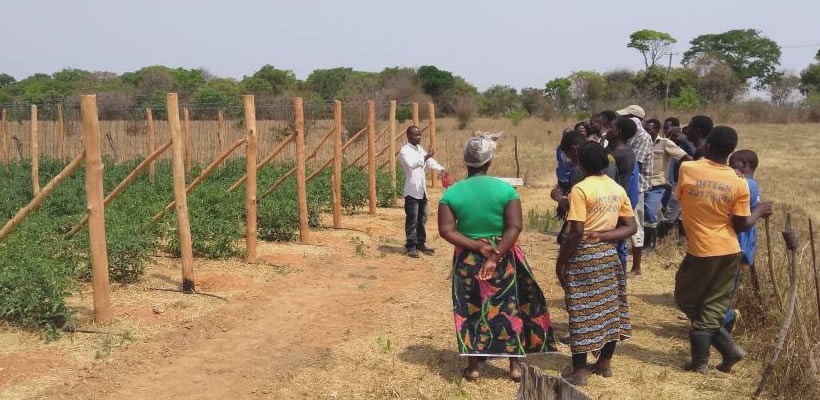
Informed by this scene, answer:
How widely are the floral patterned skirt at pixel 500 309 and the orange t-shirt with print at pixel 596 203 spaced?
1.48 feet

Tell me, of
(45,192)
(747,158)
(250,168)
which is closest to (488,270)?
(747,158)

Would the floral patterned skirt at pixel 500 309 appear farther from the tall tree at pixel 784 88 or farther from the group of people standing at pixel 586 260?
the tall tree at pixel 784 88

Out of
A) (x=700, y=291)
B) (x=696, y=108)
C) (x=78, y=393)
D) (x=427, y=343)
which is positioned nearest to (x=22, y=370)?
(x=78, y=393)

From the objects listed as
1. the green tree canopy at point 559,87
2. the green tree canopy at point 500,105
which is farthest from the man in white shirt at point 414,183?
the green tree canopy at point 559,87

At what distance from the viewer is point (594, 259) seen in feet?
13.4

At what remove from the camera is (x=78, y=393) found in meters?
4.38

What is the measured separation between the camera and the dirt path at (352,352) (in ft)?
14.5

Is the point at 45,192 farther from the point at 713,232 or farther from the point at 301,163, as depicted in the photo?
the point at 713,232

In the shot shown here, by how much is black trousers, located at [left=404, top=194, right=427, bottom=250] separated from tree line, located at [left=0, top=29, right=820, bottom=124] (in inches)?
841

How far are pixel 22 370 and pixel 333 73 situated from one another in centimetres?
4351

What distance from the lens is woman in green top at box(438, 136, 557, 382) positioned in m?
4.03

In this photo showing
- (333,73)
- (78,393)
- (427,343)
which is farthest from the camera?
(333,73)

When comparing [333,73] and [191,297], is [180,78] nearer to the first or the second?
[333,73]

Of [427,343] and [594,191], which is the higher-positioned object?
[594,191]
